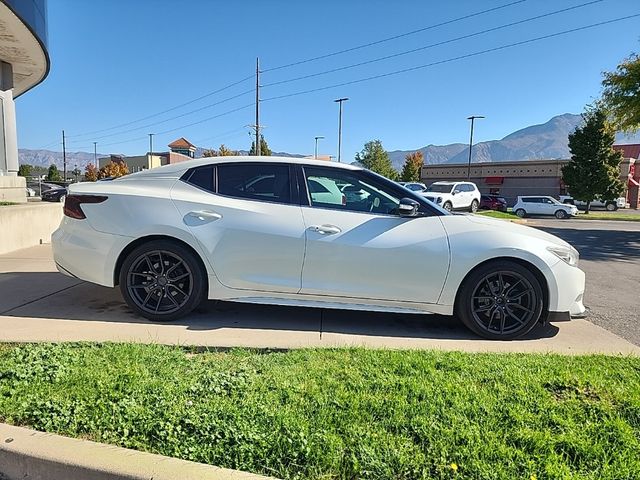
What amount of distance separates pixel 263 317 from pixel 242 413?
6.57 feet

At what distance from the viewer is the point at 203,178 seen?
4.30m

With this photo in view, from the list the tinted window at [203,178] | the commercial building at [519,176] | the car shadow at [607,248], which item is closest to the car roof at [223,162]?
the tinted window at [203,178]

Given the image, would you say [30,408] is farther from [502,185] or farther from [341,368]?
[502,185]

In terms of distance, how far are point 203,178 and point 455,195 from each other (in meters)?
20.7

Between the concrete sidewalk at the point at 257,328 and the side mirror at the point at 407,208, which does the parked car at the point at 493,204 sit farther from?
the side mirror at the point at 407,208

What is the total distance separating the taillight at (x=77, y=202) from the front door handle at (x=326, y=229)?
6.77 feet

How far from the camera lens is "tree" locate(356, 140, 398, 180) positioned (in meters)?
68.9

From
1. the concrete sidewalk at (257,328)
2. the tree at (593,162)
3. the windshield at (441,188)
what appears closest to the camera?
the concrete sidewalk at (257,328)

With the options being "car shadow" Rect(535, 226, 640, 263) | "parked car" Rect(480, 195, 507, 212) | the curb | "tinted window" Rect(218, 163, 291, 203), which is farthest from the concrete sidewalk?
"parked car" Rect(480, 195, 507, 212)

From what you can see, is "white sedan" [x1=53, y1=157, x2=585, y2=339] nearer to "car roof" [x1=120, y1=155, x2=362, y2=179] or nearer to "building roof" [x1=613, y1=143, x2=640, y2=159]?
"car roof" [x1=120, y1=155, x2=362, y2=179]

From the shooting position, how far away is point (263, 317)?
4434mm

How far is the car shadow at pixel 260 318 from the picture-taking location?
13.5 ft

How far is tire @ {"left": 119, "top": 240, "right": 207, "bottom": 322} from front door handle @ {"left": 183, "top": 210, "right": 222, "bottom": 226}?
0.26m

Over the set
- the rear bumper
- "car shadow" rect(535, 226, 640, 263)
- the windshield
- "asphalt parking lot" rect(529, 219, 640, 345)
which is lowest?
"asphalt parking lot" rect(529, 219, 640, 345)
